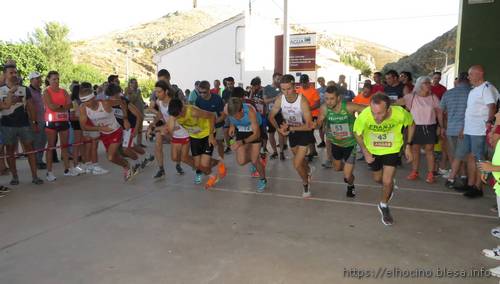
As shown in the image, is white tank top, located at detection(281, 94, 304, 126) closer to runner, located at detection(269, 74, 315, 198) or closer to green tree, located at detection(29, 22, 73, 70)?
runner, located at detection(269, 74, 315, 198)

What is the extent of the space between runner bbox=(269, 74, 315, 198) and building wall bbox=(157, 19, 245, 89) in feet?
76.8

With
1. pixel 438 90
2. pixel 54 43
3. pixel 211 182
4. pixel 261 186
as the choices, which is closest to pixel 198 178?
pixel 211 182

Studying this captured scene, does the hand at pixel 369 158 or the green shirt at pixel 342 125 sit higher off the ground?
the green shirt at pixel 342 125

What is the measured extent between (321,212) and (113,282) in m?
2.92

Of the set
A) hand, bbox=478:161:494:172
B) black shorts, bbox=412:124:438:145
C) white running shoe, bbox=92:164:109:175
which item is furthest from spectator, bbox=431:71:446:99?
white running shoe, bbox=92:164:109:175

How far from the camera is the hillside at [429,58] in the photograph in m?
45.6

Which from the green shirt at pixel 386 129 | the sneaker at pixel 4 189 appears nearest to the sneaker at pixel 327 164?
the green shirt at pixel 386 129

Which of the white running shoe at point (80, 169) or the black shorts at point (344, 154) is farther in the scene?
the white running shoe at point (80, 169)

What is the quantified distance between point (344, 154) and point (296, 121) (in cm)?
86

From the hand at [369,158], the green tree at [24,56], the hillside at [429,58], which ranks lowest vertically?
the hand at [369,158]

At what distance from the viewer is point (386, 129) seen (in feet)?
16.7

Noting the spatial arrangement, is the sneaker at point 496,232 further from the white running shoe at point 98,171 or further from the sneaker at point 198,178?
the white running shoe at point 98,171

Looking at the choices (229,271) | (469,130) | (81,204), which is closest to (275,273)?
(229,271)

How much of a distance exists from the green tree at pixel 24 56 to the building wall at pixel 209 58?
375 inches
